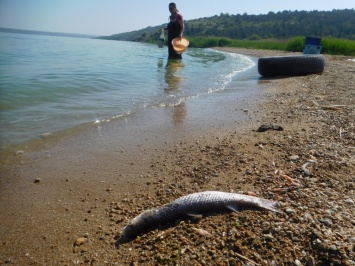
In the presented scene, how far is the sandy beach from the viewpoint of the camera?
2.18 metres

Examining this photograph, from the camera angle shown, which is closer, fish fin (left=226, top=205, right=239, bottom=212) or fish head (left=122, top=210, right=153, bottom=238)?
fish head (left=122, top=210, right=153, bottom=238)

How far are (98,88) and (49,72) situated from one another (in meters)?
3.07

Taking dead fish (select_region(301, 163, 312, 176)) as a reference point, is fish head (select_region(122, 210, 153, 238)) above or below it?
below

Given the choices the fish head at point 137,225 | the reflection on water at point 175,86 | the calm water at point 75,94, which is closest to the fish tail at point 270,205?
the fish head at point 137,225

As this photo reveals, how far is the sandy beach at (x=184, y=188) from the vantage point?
2182 mm

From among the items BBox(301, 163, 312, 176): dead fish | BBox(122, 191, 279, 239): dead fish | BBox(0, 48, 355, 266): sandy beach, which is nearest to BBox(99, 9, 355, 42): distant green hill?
BBox(0, 48, 355, 266): sandy beach

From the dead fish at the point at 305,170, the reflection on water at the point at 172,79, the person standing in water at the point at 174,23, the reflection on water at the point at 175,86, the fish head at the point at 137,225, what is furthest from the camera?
the person standing in water at the point at 174,23

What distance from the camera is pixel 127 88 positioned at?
335 inches

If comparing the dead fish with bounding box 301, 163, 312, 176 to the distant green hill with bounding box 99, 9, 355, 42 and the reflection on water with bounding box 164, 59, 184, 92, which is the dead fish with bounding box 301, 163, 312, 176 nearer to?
the reflection on water with bounding box 164, 59, 184, 92

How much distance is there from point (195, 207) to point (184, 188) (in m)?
0.58

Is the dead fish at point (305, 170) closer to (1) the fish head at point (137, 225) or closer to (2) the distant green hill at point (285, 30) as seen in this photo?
(1) the fish head at point (137, 225)

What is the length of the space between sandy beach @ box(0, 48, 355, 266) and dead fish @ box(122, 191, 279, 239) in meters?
0.07

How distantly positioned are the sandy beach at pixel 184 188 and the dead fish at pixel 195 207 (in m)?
0.07

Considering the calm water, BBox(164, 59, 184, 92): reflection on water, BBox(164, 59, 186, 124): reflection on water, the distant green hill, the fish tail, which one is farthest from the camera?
the distant green hill
